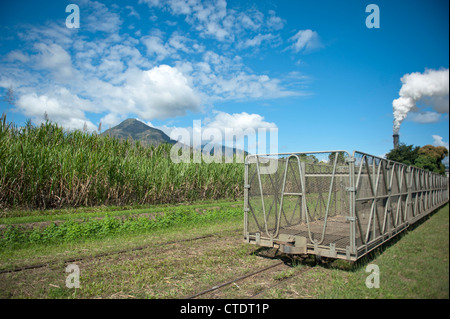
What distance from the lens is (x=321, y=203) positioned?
922 cm

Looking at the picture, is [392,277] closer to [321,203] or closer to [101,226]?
[321,203]

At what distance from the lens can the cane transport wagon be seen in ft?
19.0

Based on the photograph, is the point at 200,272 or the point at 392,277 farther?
the point at 200,272

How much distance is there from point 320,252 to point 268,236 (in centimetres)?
144

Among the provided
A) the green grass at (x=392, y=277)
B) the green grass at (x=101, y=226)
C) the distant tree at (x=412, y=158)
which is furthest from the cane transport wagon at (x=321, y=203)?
the distant tree at (x=412, y=158)

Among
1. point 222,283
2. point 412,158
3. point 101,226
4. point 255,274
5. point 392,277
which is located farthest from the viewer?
point 412,158

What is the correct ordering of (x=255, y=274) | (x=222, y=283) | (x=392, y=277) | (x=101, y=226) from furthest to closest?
(x=101, y=226) < (x=255, y=274) < (x=392, y=277) < (x=222, y=283)

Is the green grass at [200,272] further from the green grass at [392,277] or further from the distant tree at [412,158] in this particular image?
the distant tree at [412,158]

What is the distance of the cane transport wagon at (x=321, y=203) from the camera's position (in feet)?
19.0

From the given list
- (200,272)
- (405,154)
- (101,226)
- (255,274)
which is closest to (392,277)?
(255,274)

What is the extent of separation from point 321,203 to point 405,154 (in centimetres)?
4954

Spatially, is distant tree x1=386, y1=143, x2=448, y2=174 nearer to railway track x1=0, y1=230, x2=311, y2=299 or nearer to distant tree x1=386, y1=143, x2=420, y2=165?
distant tree x1=386, y1=143, x2=420, y2=165
